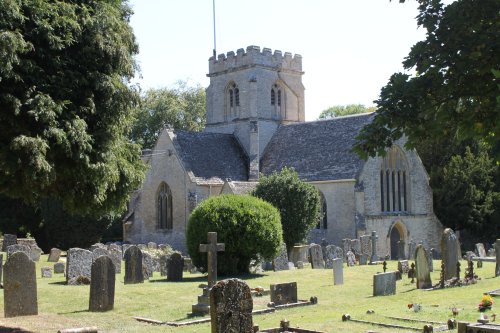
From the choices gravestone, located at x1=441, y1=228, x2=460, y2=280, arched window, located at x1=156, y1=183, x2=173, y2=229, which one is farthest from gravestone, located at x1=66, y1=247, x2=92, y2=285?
arched window, located at x1=156, y1=183, x2=173, y2=229

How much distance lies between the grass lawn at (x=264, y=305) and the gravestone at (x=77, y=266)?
43 cm

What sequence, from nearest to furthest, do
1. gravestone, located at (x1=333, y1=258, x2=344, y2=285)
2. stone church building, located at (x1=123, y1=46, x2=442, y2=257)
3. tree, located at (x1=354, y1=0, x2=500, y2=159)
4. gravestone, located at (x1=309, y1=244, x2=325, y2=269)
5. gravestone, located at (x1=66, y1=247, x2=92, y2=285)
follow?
tree, located at (x1=354, y1=0, x2=500, y2=159)
gravestone, located at (x1=333, y1=258, x2=344, y2=285)
gravestone, located at (x1=66, y1=247, x2=92, y2=285)
gravestone, located at (x1=309, y1=244, x2=325, y2=269)
stone church building, located at (x1=123, y1=46, x2=442, y2=257)

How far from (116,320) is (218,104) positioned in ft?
112

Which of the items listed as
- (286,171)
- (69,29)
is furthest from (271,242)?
(69,29)

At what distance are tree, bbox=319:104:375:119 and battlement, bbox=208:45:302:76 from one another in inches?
810

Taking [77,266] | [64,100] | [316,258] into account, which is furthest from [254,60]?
[64,100]

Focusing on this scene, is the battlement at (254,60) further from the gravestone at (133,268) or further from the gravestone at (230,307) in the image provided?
the gravestone at (230,307)

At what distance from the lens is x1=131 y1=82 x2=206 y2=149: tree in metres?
61.8

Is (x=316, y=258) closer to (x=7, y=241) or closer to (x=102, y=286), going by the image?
(x=102, y=286)

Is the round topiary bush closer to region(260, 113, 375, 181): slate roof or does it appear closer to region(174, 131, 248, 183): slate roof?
region(260, 113, 375, 181): slate roof

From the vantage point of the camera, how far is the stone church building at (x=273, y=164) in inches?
1544

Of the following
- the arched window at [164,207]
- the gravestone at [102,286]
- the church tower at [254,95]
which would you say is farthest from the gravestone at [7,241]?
the gravestone at [102,286]

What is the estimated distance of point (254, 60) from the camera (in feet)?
153

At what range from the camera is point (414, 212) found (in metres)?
41.3
